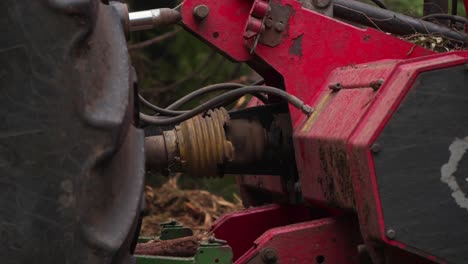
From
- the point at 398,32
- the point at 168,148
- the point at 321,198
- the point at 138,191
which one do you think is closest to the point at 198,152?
the point at 168,148

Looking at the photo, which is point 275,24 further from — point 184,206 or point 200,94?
point 184,206

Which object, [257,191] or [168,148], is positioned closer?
[168,148]

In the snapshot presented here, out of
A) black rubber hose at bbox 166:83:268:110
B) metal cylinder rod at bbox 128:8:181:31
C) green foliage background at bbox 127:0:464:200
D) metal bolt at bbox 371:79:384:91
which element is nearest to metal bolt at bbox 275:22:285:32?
metal cylinder rod at bbox 128:8:181:31

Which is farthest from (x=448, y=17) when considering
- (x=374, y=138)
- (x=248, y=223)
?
(x=374, y=138)

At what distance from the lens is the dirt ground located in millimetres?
5668

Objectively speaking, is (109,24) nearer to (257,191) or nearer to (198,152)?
(198,152)

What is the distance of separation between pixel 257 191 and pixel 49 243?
7.98 ft

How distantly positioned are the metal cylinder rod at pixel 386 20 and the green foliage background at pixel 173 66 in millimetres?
3063

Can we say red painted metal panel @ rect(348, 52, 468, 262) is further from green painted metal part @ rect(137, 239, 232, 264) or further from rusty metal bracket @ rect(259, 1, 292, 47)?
rusty metal bracket @ rect(259, 1, 292, 47)

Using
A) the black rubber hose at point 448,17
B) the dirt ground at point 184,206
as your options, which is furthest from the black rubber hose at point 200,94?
the dirt ground at point 184,206

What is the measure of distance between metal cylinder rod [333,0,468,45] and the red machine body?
0.69 ft

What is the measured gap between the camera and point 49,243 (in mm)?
2043

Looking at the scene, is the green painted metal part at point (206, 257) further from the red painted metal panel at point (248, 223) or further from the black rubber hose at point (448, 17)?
the black rubber hose at point (448, 17)

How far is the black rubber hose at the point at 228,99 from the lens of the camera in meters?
3.33
